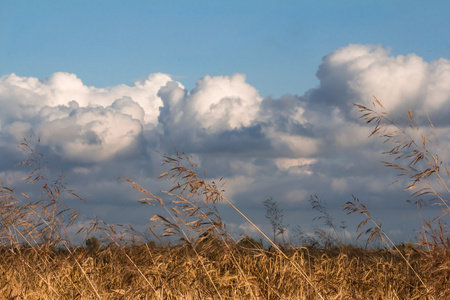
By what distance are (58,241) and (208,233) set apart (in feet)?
5.94

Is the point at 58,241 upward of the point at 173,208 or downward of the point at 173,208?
downward

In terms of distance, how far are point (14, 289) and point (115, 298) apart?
154 cm

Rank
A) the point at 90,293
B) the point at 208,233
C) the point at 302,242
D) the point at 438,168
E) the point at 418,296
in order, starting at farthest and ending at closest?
1. the point at 302,242
2. the point at 90,293
3. the point at 418,296
4. the point at 438,168
5. the point at 208,233

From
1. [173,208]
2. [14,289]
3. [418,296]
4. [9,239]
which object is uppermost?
[173,208]

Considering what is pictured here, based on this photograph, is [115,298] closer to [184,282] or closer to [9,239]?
[184,282]

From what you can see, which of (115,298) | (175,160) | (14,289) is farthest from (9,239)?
(175,160)

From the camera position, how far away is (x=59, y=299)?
4613mm

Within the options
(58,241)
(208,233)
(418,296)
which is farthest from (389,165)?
(58,241)

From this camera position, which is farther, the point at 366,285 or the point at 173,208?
the point at 366,285

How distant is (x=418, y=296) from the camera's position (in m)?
4.54

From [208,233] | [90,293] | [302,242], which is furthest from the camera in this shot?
[302,242]

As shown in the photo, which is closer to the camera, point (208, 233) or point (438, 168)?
point (208, 233)

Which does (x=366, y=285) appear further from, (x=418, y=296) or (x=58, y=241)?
(x=58, y=241)

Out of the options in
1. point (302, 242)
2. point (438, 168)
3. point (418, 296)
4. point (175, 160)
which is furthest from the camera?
point (302, 242)
